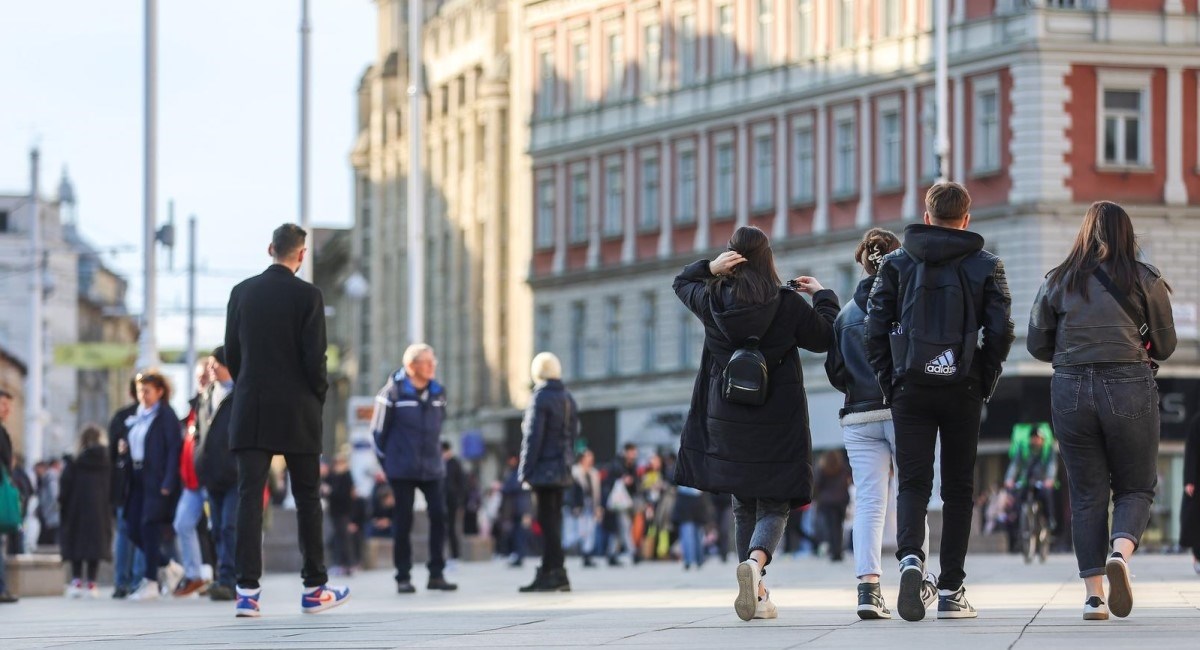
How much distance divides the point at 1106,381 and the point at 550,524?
28.6 feet

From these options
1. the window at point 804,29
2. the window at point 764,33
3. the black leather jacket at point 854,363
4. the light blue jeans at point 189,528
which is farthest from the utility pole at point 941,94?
the black leather jacket at point 854,363

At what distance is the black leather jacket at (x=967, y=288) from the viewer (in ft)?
47.2

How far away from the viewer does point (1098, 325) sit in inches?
569

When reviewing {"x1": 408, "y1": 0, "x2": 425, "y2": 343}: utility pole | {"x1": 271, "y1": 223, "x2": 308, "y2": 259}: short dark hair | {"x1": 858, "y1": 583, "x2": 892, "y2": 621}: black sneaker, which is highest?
{"x1": 408, "y1": 0, "x2": 425, "y2": 343}: utility pole

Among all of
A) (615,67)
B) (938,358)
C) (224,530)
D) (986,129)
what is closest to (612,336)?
(615,67)

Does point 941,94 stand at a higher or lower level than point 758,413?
higher

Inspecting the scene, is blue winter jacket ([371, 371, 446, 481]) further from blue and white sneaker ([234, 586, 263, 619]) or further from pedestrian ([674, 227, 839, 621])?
pedestrian ([674, 227, 839, 621])

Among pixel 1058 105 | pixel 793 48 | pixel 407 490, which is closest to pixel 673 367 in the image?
pixel 793 48

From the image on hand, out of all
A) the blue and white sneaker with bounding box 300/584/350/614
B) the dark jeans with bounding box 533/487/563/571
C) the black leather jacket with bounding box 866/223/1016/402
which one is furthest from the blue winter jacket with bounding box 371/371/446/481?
the black leather jacket with bounding box 866/223/1016/402

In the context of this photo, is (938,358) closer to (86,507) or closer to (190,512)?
(190,512)

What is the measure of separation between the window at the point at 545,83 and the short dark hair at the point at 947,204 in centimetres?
6330

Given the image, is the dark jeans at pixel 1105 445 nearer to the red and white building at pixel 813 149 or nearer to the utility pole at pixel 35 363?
the red and white building at pixel 813 149

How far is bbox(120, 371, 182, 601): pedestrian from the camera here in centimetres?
2272

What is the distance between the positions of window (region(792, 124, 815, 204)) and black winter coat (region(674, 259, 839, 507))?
52260 millimetres
